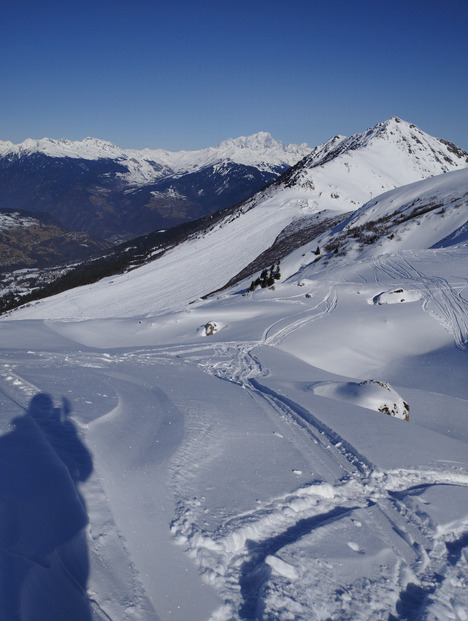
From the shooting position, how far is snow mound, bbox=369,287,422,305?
17359 mm

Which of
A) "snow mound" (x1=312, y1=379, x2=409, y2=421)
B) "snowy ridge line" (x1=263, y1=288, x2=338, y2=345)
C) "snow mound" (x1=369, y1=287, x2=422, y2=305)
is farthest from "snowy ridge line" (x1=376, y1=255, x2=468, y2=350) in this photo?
"snow mound" (x1=312, y1=379, x2=409, y2=421)

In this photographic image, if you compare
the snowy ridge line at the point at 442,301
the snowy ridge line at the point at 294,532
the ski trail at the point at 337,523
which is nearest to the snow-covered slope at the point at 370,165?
the snowy ridge line at the point at 442,301

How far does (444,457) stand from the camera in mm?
6109

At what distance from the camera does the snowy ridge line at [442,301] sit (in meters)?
14.2

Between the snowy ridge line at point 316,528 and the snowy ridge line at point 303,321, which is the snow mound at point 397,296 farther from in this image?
the snowy ridge line at point 316,528

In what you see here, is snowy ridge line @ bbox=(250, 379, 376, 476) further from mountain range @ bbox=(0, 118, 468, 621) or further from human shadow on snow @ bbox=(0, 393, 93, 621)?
human shadow on snow @ bbox=(0, 393, 93, 621)

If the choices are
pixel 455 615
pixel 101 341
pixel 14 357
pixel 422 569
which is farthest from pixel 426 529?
pixel 101 341

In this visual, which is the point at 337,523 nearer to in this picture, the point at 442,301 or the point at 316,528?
the point at 316,528

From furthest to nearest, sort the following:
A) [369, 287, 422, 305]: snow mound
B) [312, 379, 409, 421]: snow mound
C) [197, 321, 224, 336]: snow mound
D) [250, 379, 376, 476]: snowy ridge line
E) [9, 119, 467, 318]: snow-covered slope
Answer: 1. [9, 119, 467, 318]: snow-covered slope
2. [369, 287, 422, 305]: snow mound
3. [197, 321, 224, 336]: snow mound
4. [312, 379, 409, 421]: snow mound
5. [250, 379, 376, 476]: snowy ridge line

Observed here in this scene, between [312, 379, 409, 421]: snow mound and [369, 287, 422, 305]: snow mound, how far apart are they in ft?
31.1

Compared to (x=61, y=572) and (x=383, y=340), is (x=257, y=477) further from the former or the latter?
(x=383, y=340)

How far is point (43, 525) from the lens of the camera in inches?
143

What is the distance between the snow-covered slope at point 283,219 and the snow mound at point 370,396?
23.6 m

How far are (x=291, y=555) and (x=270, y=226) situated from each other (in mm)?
59703
